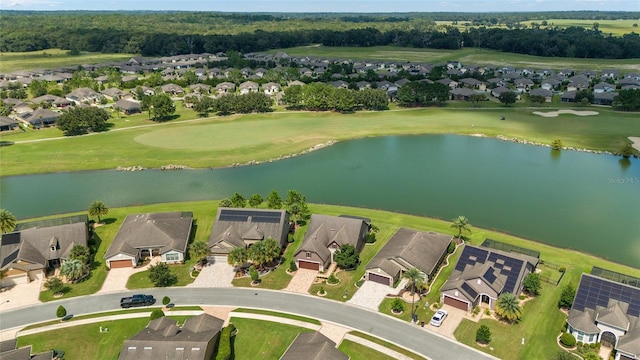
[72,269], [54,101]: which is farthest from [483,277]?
[54,101]

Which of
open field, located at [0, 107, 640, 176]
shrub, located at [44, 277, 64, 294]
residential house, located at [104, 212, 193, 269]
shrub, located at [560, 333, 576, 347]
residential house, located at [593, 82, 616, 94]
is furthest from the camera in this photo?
residential house, located at [593, 82, 616, 94]

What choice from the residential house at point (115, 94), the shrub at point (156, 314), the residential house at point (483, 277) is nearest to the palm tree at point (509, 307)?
the residential house at point (483, 277)

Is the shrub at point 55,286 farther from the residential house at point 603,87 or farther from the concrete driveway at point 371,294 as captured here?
the residential house at point 603,87

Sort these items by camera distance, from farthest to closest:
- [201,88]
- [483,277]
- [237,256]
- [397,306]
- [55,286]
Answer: [201,88] < [237,256] < [55,286] < [483,277] < [397,306]

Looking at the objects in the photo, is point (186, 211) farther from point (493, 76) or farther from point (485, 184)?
point (493, 76)

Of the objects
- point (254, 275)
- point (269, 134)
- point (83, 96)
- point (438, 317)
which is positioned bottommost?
point (438, 317)

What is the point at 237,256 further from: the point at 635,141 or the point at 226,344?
the point at 635,141

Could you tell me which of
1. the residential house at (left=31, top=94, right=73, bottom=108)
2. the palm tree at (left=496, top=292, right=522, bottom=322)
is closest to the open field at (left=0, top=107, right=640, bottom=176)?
the residential house at (left=31, top=94, right=73, bottom=108)

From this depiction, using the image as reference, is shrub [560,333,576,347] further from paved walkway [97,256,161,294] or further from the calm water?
paved walkway [97,256,161,294]
